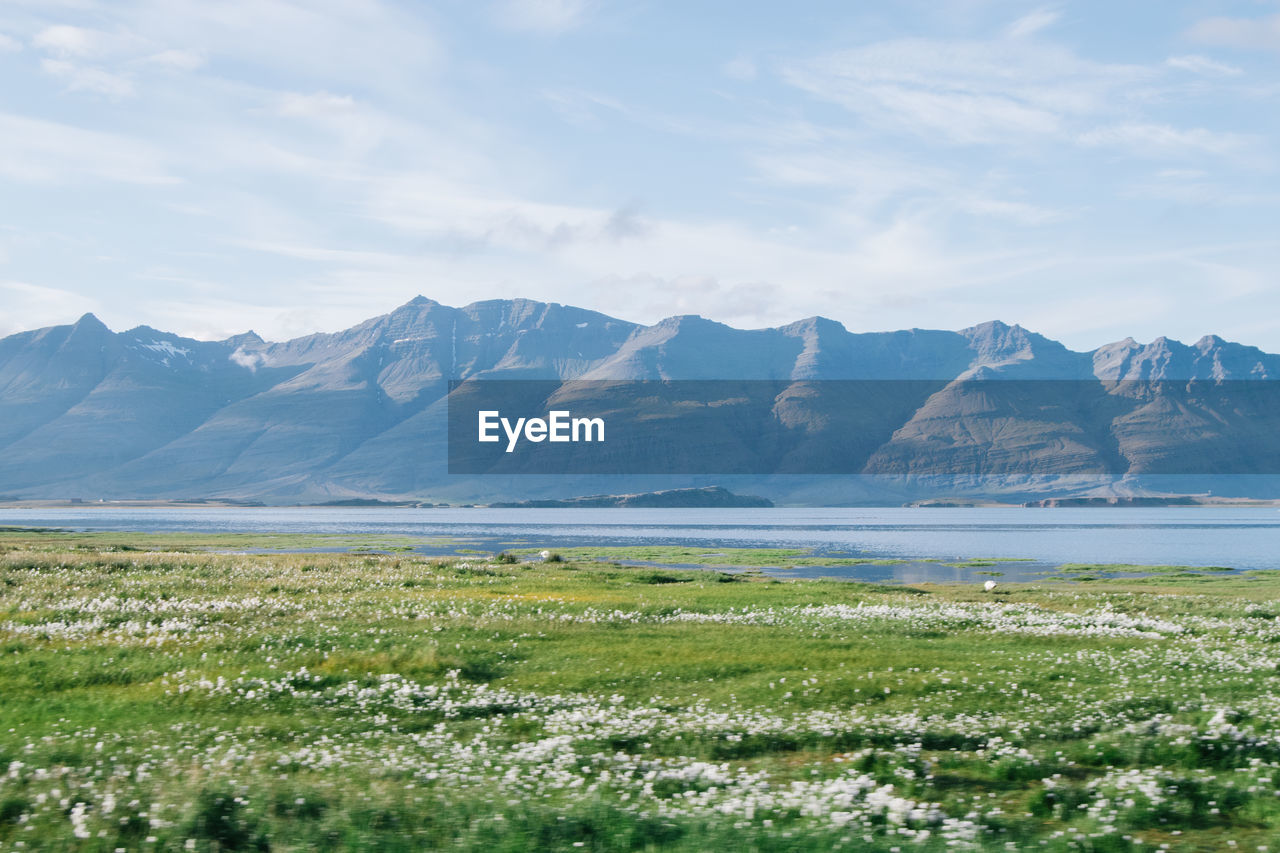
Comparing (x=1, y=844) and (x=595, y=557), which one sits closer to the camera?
A: (x=1, y=844)

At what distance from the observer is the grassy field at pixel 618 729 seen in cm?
1216

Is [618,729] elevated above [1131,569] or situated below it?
above

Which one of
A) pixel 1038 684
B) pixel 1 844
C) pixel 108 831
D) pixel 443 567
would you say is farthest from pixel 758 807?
pixel 443 567

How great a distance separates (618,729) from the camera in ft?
60.1

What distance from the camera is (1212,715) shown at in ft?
64.2

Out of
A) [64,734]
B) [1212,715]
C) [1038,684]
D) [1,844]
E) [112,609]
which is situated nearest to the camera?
[1,844]

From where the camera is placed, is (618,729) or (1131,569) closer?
(618,729)

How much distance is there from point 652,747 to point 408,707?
639cm

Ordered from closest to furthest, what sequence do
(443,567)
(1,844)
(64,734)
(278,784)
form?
1. (1,844)
2. (278,784)
3. (64,734)
4. (443,567)

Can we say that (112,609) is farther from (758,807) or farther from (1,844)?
(758,807)

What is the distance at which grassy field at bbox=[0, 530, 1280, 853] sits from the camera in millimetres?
12164

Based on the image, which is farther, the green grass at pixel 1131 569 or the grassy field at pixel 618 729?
the green grass at pixel 1131 569

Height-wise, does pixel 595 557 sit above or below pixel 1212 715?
below

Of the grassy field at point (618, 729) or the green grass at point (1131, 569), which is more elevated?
the grassy field at point (618, 729)
